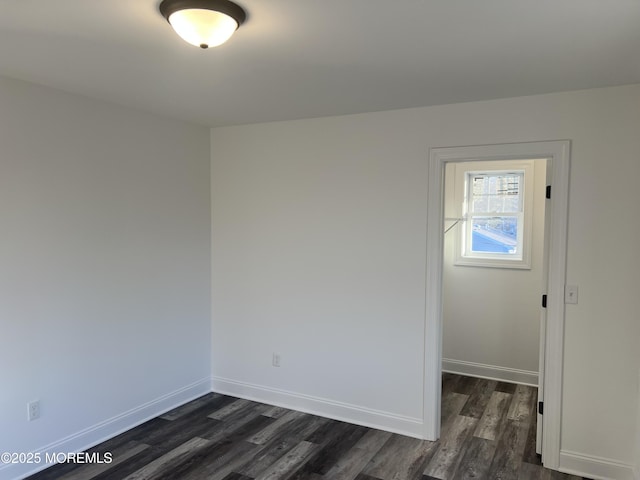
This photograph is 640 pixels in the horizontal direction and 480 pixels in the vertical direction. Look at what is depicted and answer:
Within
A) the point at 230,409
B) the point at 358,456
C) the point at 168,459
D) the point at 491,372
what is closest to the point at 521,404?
the point at 491,372

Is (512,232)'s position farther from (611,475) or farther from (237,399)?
(237,399)

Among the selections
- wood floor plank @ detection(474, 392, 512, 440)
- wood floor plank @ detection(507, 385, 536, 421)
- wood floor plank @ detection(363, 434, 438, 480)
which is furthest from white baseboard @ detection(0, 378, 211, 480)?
wood floor plank @ detection(507, 385, 536, 421)

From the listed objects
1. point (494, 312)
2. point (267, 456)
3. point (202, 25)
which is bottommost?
point (267, 456)

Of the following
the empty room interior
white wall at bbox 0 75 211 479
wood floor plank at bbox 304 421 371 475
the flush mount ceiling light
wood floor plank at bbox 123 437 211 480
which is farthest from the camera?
wood floor plank at bbox 304 421 371 475

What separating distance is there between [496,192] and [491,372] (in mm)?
1820

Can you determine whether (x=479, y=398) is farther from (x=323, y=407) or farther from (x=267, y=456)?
(x=267, y=456)

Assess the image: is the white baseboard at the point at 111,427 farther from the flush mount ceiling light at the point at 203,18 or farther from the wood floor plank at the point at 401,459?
the flush mount ceiling light at the point at 203,18

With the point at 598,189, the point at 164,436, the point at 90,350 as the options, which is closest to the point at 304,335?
the point at 164,436

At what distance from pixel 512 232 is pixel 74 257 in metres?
3.86

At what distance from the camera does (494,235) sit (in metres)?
4.67

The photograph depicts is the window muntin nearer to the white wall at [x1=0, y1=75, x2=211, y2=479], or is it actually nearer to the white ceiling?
the white ceiling

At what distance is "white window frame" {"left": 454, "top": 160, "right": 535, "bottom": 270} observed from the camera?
14.5 feet

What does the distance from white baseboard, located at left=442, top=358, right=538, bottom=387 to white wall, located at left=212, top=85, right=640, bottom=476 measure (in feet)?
5.08

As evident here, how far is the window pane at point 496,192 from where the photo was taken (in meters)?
4.55
